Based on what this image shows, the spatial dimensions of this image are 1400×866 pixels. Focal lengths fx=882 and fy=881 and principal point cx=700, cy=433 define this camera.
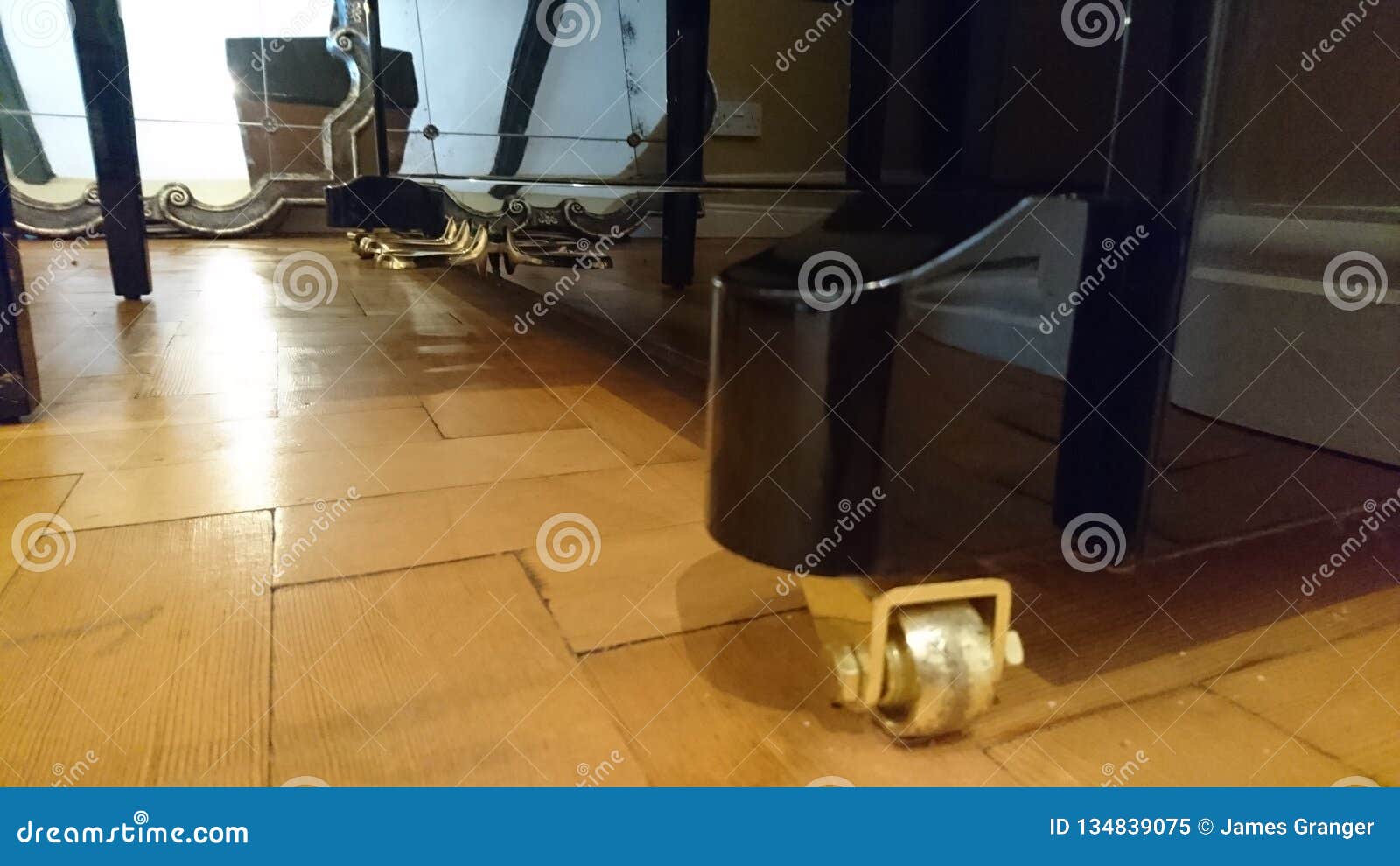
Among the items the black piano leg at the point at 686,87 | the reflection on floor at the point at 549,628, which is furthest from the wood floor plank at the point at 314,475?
the black piano leg at the point at 686,87

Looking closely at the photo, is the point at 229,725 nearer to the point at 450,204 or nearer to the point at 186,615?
the point at 186,615

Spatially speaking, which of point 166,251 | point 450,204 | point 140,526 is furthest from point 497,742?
point 166,251
